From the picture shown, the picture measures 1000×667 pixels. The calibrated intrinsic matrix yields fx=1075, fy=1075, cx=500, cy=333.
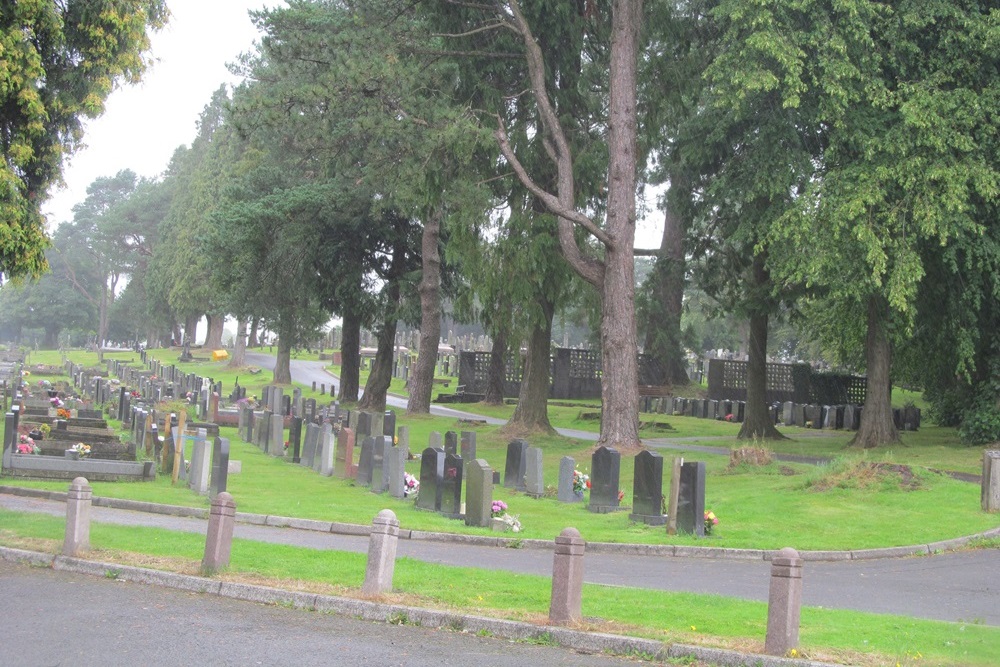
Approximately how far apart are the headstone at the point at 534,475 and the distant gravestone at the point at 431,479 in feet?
9.00

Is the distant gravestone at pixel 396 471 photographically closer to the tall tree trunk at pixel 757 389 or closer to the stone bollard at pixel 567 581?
the stone bollard at pixel 567 581

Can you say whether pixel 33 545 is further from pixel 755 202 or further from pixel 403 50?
pixel 755 202

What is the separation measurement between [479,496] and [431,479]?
67.6 inches

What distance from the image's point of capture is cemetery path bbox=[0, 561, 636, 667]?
7914mm

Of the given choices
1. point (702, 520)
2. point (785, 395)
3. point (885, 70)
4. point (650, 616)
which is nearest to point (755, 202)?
point (885, 70)

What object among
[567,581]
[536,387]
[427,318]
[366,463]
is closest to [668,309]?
[427,318]

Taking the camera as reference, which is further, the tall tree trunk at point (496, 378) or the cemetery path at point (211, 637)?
the tall tree trunk at point (496, 378)

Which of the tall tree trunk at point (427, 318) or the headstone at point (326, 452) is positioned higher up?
the tall tree trunk at point (427, 318)

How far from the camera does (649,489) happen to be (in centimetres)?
1691

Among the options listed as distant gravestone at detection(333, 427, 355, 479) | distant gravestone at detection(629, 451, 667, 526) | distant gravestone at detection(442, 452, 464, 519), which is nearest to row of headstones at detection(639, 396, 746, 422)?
distant gravestone at detection(333, 427, 355, 479)

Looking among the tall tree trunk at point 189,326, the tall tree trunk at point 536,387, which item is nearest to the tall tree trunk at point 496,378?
the tall tree trunk at point 536,387

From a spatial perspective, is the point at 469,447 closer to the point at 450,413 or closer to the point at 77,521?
the point at 77,521

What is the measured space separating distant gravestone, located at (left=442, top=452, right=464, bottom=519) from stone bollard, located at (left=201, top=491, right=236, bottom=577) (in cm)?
675

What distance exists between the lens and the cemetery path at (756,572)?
11.2 metres
